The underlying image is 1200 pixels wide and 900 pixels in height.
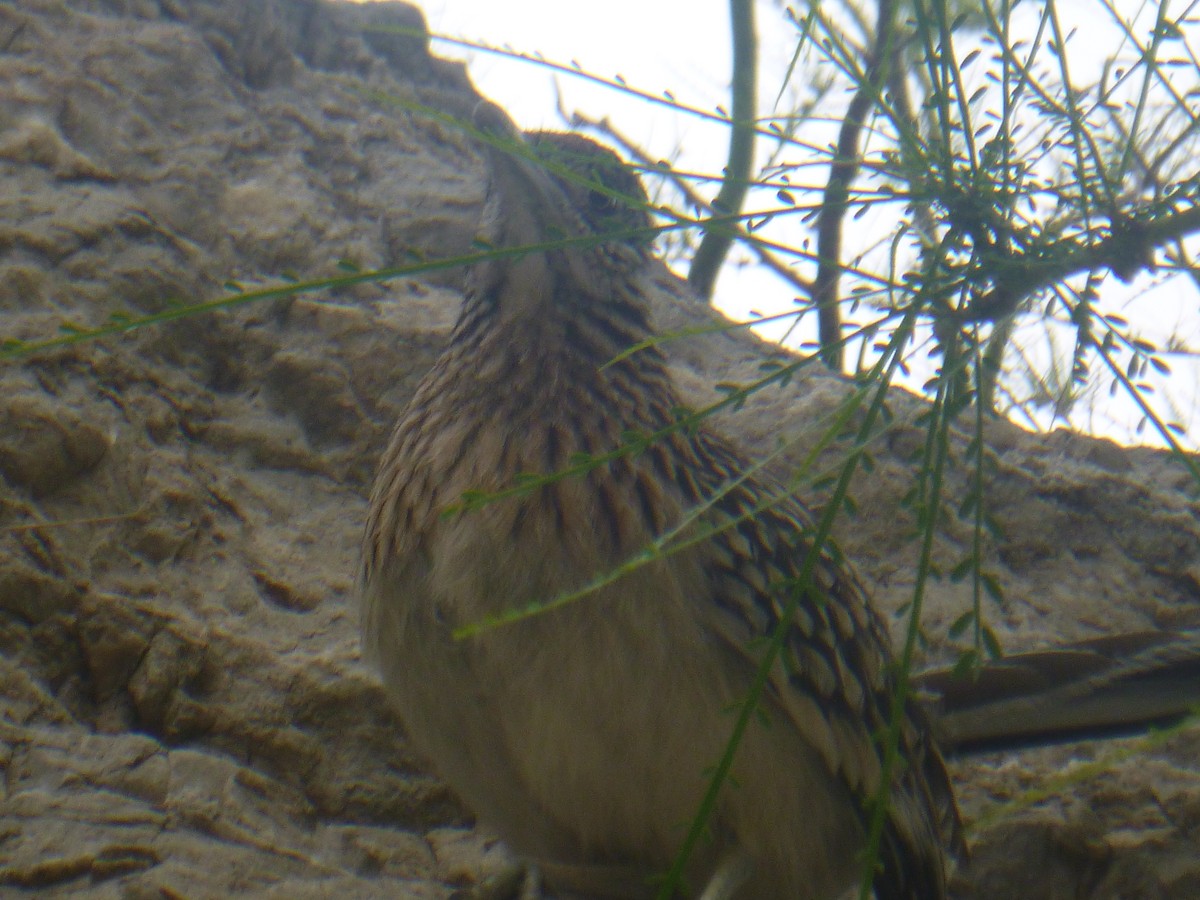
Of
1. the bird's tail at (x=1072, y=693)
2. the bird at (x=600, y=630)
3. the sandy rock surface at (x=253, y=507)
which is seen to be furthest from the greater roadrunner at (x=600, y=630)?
the sandy rock surface at (x=253, y=507)

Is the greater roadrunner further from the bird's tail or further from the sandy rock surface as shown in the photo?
the sandy rock surface

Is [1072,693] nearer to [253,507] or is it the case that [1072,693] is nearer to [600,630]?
[600,630]

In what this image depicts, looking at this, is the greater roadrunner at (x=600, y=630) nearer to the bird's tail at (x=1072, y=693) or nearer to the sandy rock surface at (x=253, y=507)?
the bird's tail at (x=1072, y=693)

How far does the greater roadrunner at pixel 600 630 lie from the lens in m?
2.34

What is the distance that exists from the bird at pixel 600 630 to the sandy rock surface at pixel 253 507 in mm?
439

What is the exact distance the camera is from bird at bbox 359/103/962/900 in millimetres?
2336

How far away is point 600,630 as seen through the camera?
91.3 inches

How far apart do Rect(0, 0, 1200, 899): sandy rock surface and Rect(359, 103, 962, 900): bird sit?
44cm

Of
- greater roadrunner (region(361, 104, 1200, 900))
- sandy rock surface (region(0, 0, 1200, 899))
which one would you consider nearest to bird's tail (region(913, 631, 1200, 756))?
greater roadrunner (region(361, 104, 1200, 900))

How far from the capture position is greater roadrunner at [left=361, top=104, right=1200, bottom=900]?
234cm

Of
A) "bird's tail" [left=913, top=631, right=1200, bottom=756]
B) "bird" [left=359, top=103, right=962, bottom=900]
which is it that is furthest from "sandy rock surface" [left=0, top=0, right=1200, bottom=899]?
"bird" [left=359, top=103, right=962, bottom=900]

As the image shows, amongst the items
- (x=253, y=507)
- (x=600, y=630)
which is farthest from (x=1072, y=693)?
(x=253, y=507)

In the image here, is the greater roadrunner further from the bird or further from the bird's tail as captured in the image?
the bird's tail

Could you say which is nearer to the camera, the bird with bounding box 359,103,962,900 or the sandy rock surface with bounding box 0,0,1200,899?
the bird with bounding box 359,103,962,900
